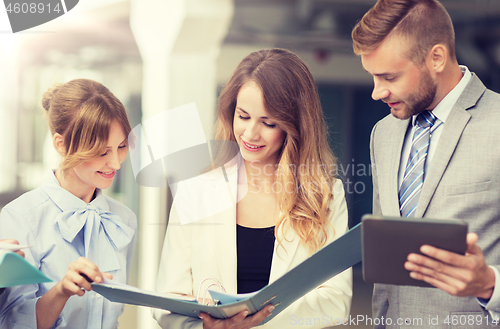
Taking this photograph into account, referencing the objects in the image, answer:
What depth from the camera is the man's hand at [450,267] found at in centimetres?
124

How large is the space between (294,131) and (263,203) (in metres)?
0.38

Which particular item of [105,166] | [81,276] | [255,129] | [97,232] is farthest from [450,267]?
[105,166]

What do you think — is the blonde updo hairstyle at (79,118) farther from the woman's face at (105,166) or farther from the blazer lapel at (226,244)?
the blazer lapel at (226,244)

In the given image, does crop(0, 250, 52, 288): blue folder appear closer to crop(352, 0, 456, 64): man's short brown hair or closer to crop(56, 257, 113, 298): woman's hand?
crop(56, 257, 113, 298): woman's hand

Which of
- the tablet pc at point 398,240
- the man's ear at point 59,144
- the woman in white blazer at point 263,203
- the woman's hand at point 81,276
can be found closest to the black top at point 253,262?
the woman in white blazer at point 263,203

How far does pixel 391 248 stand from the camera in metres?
1.24

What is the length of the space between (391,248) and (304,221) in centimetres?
81

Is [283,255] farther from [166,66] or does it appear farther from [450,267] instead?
[166,66]

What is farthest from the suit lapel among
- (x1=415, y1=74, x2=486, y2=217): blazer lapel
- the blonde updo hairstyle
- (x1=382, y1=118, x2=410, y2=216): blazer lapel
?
the blonde updo hairstyle

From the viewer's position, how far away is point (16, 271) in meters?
1.42

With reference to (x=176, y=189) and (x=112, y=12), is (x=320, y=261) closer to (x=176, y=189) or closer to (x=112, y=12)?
(x=176, y=189)

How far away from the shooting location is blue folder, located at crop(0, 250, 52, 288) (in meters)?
1.35

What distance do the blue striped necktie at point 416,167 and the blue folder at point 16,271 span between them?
1407mm

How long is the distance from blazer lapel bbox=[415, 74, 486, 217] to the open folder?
511 millimetres
